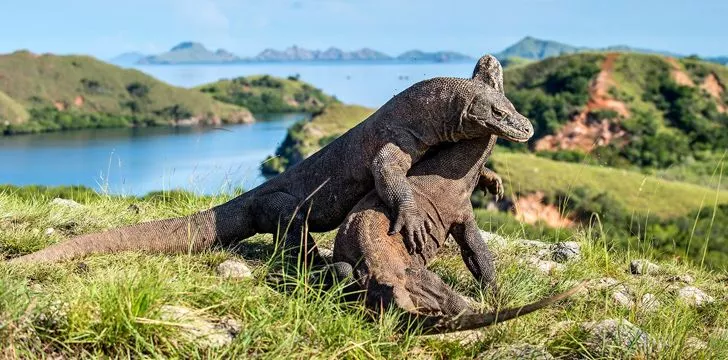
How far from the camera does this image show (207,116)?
477 ft

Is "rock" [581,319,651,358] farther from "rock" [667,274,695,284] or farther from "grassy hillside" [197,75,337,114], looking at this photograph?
"grassy hillside" [197,75,337,114]

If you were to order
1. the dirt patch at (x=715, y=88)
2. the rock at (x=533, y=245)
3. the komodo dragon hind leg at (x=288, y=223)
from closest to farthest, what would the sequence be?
the komodo dragon hind leg at (x=288, y=223)
the rock at (x=533, y=245)
the dirt patch at (x=715, y=88)

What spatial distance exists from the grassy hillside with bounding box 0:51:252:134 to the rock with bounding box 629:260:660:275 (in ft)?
438

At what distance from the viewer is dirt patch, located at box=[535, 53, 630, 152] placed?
362 feet

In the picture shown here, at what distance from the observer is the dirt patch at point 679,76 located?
126 metres

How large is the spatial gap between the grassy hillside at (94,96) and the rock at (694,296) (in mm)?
134396

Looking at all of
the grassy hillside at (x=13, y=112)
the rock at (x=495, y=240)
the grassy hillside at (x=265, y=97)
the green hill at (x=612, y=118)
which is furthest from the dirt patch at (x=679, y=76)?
the rock at (x=495, y=240)

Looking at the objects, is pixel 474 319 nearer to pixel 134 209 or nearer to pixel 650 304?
pixel 650 304

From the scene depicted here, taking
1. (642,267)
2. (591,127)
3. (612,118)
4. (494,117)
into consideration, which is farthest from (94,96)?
(494,117)

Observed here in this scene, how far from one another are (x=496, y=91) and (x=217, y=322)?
2.64 meters

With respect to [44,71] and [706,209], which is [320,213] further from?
[44,71]

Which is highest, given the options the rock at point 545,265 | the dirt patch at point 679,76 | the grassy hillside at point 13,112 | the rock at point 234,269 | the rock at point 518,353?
the rock at point 234,269

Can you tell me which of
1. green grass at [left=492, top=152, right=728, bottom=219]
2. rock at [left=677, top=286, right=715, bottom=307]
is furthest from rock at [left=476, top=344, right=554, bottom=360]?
green grass at [left=492, top=152, right=728, bottom=219]

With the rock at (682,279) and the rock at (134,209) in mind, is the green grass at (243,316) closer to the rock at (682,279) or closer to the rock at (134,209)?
Answer: the rock at (682,279)
